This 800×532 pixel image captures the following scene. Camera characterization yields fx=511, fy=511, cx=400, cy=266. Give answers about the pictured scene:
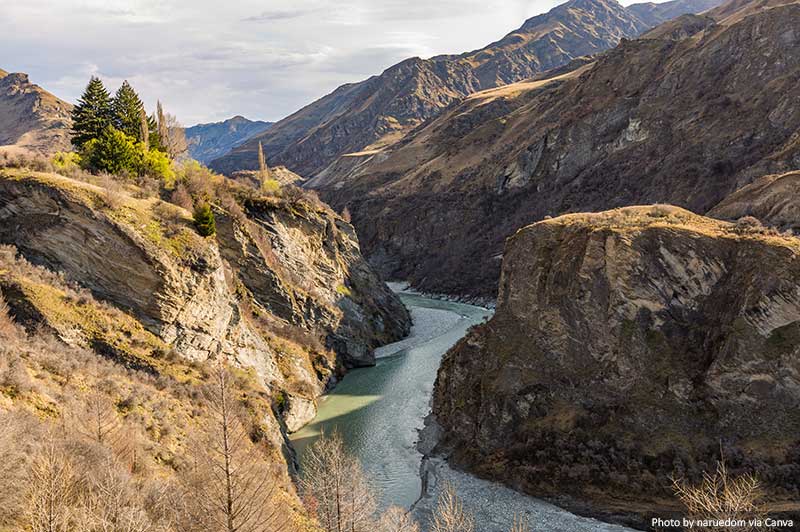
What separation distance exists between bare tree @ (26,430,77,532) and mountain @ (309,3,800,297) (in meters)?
68.1

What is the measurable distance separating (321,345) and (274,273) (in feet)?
28.2

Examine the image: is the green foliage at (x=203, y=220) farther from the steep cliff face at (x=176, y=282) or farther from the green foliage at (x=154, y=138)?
the green foliage at (x=154, y=138)

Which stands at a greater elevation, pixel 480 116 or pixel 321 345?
pixel 480 116

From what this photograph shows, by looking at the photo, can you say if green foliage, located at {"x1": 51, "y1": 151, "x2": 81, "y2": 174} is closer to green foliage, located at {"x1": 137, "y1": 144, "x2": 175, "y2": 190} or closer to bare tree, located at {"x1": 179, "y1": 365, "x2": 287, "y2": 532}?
green foliage, located at {"x1": 137, "y1": 144, "x2": 175, "y2": 190}

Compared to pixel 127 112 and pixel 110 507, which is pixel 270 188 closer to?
pixel 127 112

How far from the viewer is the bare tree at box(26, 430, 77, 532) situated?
1096cm

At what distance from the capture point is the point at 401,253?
119812 mm

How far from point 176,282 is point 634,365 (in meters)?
29.9

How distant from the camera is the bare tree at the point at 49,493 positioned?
11.0m

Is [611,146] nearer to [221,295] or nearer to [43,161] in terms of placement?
[221,295]

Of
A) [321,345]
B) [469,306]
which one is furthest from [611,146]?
[321,345]

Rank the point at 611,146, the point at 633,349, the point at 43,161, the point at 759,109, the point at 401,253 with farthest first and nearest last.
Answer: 1. the point at 401,253
2. the point at 611,146
3. the point at 759,109
4. the point at 43,161
5. the point at 633,349

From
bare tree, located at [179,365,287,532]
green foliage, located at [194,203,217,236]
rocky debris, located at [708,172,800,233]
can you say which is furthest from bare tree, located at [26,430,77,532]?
rocky debris, located at [708,172,800,233]

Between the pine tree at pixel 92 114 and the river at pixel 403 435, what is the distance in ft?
108
